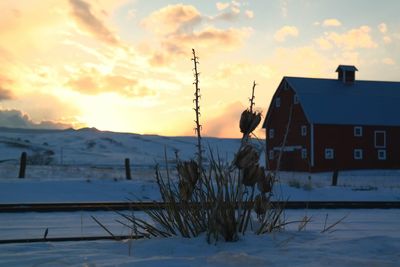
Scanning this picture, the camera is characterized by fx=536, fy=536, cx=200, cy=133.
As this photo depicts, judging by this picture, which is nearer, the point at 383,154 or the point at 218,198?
the point at 218,198

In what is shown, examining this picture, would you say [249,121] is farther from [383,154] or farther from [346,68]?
[346,68]

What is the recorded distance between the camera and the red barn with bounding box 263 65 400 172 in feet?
140

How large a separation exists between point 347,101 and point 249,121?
138 ft

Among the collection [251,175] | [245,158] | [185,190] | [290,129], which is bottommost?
[185,190]

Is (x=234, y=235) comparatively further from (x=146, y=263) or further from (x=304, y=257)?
(x=146, y=263)

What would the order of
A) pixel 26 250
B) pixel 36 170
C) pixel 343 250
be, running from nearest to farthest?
1. pixel 343 250
2. pixel 26 250
3. pixel 36 170

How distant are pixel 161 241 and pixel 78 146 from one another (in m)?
79.7

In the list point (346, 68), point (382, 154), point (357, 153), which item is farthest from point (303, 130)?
point (346, 68)

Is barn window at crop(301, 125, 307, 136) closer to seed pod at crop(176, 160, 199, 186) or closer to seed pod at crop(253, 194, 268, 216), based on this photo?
seed pod at crop(253, 194, 268, 216)

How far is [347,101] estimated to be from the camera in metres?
44.6

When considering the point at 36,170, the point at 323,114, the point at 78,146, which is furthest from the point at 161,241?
the point at 78,146

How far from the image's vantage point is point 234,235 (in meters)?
4.43

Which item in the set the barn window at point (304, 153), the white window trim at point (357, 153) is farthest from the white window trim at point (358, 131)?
the barn window at point (304, 153)

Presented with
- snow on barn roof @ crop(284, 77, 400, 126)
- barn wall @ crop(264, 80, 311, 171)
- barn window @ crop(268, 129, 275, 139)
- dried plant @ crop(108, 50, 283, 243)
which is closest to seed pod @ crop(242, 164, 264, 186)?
dried plant @ crop(108, 50, 283, 243)
